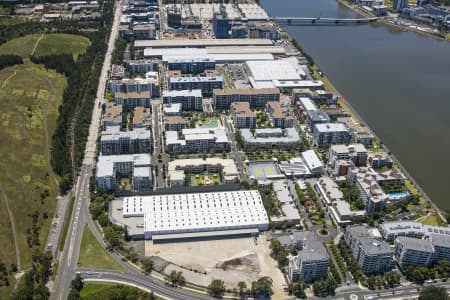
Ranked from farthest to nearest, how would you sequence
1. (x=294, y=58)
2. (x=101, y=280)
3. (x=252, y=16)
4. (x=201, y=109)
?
1. (x=252, y=16)
2. (x=294, y=58)
3. (x=201, y=109)
4. (x=101, y=280)

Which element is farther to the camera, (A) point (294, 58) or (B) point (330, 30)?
(B) point (330, 30)

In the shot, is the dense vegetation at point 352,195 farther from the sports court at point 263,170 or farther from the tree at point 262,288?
the tree at point 262,288

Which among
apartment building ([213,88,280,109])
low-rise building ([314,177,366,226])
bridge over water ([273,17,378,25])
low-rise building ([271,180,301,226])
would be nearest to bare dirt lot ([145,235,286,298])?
low-rise building ([271,180,301,226])

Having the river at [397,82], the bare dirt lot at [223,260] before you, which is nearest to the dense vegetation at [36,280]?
the bare dirt lot at [223,260]

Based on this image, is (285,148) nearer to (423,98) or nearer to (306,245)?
(306,245)

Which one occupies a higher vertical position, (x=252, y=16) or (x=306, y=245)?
(x=252, y=16)

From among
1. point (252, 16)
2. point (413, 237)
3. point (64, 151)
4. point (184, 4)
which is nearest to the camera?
point (413, 237)

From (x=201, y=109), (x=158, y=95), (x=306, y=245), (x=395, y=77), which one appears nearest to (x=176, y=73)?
(x=158, y=95)
